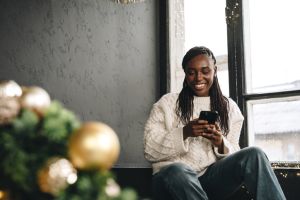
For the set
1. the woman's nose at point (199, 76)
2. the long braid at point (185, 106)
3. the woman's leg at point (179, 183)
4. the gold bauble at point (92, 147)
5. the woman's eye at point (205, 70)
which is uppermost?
the woman's eye at point (205, 70)

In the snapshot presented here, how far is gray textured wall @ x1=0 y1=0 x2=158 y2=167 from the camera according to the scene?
1.79 m

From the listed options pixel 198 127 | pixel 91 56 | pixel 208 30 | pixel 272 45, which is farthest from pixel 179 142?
pixel 208 30

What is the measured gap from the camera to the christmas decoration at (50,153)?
58 cm

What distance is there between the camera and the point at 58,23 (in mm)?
1996

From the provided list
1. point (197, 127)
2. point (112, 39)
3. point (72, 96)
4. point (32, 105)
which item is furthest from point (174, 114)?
point (32, 105)

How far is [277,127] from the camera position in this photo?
88.0 inches

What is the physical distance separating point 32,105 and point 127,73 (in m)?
1.81

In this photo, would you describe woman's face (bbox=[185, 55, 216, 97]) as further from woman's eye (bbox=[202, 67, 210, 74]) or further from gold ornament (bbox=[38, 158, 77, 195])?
gold ornament (bbox=[38, 158, 77, 195])

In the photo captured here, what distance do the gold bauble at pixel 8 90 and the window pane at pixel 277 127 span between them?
180cm

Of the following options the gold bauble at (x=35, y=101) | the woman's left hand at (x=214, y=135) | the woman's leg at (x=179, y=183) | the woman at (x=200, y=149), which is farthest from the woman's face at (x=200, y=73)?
the gold bauble at (x=35, y=101)

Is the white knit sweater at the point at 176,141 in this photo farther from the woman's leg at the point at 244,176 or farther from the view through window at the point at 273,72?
the view through window at the point at 273,72

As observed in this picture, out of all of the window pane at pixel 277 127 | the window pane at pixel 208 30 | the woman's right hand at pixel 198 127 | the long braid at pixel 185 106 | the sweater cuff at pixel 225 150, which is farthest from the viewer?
the window pane at pixel 208 30

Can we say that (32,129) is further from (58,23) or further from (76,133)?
(58,23)

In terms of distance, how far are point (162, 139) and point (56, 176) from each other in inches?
46.5
